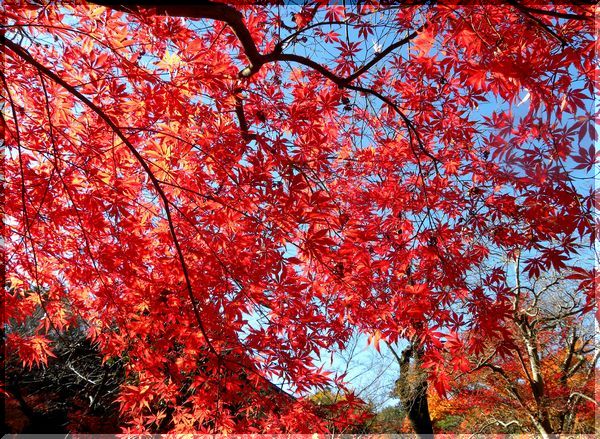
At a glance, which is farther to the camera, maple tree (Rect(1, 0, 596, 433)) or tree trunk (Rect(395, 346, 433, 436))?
tree trunk (Rect(395, 346, 433, 436))

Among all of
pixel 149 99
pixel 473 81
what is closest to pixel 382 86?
pixel 473 81

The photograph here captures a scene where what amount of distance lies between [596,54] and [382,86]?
1875 mm

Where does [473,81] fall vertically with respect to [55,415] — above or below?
above

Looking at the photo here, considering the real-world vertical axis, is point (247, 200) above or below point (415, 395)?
above

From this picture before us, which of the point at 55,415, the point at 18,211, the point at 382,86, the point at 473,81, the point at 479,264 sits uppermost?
the point at 382,86

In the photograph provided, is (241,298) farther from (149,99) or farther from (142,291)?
(149,99)

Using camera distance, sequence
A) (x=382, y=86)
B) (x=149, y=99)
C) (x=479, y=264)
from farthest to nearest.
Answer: (x=382, y=86)
(x=479, y=264)
(x=149, y=99)

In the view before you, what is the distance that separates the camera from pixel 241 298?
2738mm

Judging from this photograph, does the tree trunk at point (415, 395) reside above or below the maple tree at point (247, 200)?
below

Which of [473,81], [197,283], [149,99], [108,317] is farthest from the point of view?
[108,317]

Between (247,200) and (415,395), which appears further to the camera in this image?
(415,395)

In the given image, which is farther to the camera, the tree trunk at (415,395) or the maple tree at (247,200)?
the tree trunk at (415,395)

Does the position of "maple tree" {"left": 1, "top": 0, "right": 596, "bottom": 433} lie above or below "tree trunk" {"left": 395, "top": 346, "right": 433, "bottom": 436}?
above

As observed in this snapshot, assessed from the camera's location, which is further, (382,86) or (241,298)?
(382,86)
